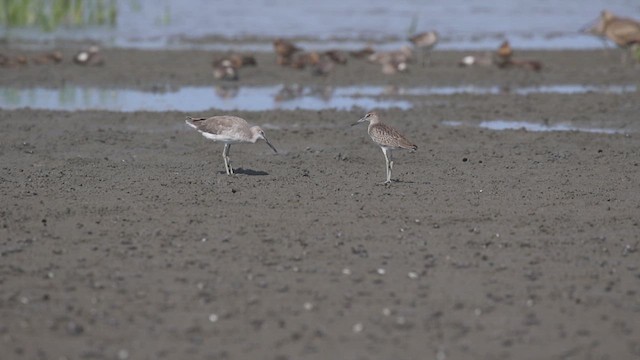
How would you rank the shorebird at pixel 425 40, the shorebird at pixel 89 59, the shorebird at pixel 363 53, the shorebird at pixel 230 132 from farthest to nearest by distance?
the shorebird at pixel 363 53, the shorebird at pixel 425 40, the shorebird at pixel 89 59, the shorebird at pixel 230 132

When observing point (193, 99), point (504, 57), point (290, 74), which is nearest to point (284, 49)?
point (290, 74)

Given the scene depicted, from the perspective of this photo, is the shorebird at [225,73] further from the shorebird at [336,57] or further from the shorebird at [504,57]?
the shorebird at [504,57]

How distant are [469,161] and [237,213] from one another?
4.01 m

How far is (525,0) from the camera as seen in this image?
4228cm

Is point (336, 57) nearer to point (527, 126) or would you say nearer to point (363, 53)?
point (363, 53)

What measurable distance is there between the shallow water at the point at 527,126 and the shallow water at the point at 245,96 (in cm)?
204

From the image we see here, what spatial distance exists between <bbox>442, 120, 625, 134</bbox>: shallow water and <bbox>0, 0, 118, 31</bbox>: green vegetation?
16.4m

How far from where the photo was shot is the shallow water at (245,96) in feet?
62.9

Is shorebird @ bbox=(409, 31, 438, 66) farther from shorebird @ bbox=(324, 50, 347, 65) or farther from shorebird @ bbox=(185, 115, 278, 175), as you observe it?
shorebird @ bbox=(185, 115, 278, 175)

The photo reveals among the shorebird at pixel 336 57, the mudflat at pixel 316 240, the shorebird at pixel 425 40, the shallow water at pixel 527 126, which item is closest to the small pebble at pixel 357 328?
the mudflat at pixel 316 240

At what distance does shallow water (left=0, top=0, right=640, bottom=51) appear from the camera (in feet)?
97.6

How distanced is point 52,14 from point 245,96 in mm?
12714

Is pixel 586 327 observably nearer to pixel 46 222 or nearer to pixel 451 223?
pixel 451 223

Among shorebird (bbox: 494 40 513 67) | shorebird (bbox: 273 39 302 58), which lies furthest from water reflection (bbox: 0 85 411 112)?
shorebird (bbox: 494 40 513 67)
